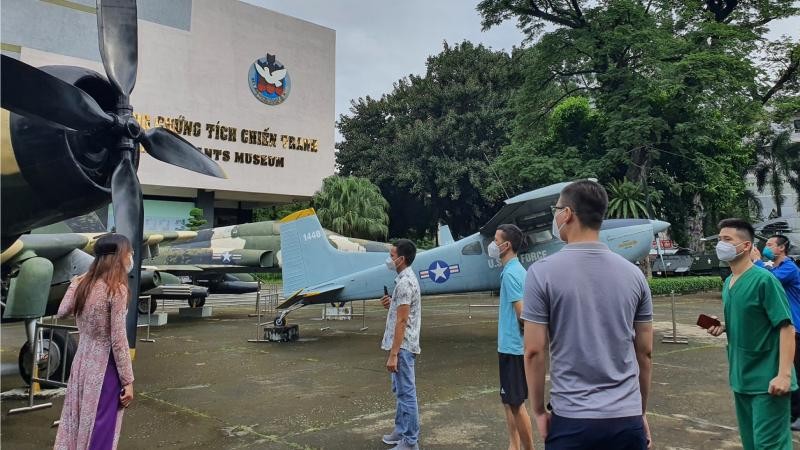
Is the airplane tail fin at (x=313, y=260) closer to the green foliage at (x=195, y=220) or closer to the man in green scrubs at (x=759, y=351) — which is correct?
the man in green scrubs at (x=759, y=351)

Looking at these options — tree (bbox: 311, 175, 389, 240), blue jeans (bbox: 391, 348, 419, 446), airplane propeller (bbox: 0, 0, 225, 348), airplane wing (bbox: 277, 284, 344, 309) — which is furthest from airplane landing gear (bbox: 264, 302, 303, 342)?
tree (bbox: 311, 175, 389, 240)

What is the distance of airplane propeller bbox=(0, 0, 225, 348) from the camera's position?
502cm

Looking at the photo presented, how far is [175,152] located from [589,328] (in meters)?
7.02

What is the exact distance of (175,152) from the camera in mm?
7617

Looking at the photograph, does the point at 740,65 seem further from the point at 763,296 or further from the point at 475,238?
the point at 763,296

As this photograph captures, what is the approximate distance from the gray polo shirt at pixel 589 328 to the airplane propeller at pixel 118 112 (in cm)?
498

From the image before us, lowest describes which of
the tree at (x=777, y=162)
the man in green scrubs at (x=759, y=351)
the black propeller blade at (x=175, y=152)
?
the man in green scrubs at (x=759, y=351)

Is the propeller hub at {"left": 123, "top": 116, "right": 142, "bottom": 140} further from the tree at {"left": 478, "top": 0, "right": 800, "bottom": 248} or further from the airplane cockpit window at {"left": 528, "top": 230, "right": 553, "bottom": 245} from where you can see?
the tree at {"left": 478, "top": 0, "right": 800, "bottom": 248}

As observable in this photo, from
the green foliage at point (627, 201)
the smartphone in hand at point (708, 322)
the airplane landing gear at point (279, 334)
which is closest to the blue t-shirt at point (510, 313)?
the smartphone in hand at point (708, 322)

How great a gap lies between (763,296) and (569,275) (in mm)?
1886

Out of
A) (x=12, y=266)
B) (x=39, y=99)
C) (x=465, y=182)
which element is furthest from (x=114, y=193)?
(x=465, y=182)

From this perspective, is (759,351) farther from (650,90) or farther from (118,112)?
(650,90)

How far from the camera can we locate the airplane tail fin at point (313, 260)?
11031 millimetres

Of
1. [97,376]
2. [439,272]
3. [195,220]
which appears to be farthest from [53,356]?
[195,220]
